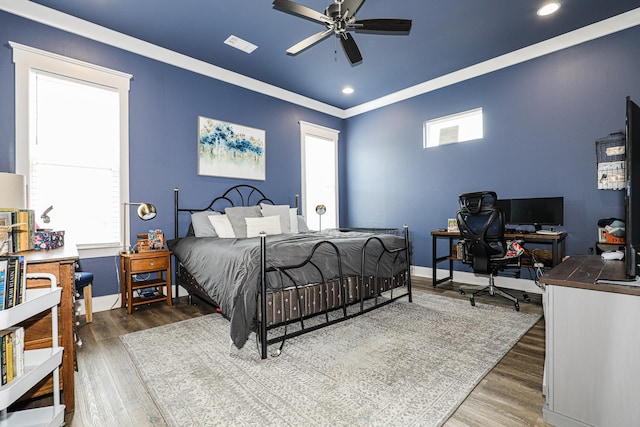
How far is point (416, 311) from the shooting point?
3012 mm

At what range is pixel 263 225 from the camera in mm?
3600

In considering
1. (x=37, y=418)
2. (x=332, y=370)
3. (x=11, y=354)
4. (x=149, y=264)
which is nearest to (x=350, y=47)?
(x=332, y=370)

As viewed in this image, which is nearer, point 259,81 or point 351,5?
point 351,5

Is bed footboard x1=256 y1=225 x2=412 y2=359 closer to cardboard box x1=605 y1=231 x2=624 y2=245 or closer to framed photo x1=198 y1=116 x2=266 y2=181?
cardboard box x1=605 y1=231 x2=624 y2=245

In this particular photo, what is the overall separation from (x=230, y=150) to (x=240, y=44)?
53.7 inches

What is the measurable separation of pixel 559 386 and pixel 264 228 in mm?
2910

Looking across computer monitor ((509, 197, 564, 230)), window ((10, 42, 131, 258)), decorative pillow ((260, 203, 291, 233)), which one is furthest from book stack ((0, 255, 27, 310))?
computer monitor ((509, 197, 564, 230))

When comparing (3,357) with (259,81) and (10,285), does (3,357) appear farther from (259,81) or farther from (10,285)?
(259,81)

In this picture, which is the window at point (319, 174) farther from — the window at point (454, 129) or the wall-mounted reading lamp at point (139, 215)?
the wall-mounted reading lamp at point (139, 215)

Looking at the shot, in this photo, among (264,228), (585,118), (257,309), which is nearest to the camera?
(257,309)

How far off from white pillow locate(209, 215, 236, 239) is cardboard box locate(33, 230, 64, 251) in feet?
5.39

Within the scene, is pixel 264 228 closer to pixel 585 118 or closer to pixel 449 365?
pixel 449 365

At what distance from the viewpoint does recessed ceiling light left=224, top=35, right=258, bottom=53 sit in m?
3.42

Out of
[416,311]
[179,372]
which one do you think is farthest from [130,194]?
[416,311]
